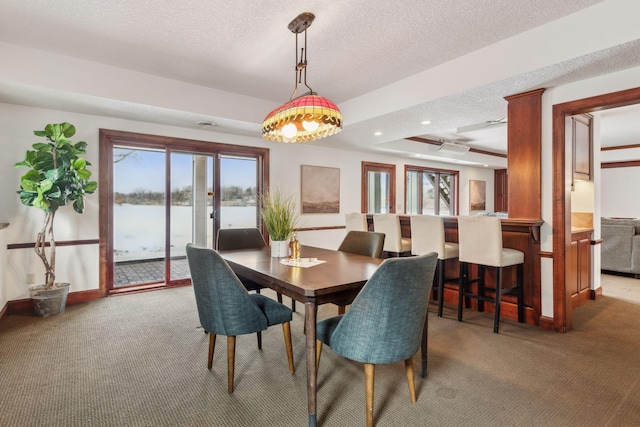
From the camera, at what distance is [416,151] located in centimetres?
653

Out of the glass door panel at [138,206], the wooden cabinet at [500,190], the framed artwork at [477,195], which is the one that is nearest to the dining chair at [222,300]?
the glass door panel at [138,206]

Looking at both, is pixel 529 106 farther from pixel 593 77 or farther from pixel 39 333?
pixel 39 333

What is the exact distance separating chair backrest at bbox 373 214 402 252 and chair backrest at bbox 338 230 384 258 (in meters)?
0.94

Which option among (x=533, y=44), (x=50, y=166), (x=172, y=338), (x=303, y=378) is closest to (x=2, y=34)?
(x=50, y=166)

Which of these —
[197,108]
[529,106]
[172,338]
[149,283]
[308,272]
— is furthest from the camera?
[149,283]

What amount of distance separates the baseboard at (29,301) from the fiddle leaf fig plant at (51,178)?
37 centimetres

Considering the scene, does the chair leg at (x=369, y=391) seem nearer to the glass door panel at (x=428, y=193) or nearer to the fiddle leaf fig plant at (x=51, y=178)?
the fiddle leaf fig plant at (x=51, y=178)

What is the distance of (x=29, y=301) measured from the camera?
3559mm

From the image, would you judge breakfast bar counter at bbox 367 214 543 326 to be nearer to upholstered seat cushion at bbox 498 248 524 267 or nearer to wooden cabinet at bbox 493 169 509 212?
upholstered seat cushion at bbox 498 248 524 267

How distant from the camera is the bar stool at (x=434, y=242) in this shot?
3373 mm

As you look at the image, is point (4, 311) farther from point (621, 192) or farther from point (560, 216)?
point (621, 192)

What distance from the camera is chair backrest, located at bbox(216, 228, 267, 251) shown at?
323 cm

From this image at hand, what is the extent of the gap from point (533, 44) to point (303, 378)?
310 centimetres

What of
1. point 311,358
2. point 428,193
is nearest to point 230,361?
point 311,358
